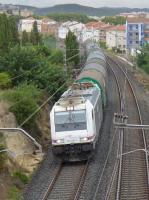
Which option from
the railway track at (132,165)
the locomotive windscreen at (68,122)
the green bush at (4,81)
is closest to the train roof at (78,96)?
the locomotive windscreen at (68,122)

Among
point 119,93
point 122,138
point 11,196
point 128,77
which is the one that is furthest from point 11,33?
point 11,196

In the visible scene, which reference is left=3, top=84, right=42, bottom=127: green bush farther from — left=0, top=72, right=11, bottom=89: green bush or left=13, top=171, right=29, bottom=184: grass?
left=13, top=171, right=29, bottom=184: grass

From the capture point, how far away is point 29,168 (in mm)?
25406

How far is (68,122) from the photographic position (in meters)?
25.1

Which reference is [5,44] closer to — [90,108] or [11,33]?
[11,33]

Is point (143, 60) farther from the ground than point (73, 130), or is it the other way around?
point (73, 130)

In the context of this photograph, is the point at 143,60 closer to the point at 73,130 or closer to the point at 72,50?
the point at 72,50

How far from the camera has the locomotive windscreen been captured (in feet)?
82.5

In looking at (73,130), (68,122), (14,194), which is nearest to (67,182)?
(14,194)

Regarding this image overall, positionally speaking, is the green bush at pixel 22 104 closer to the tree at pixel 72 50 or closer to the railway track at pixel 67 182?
the railway track at pixel 67 182

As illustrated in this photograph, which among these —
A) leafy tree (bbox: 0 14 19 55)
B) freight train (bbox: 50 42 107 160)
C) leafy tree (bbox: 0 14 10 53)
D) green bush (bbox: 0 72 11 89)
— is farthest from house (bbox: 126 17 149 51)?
freight train (bbox: 50 42 107 160)

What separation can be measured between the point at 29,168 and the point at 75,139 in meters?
2.77

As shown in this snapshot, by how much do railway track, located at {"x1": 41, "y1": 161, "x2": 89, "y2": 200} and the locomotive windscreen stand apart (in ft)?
6.29

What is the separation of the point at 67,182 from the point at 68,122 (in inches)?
138
